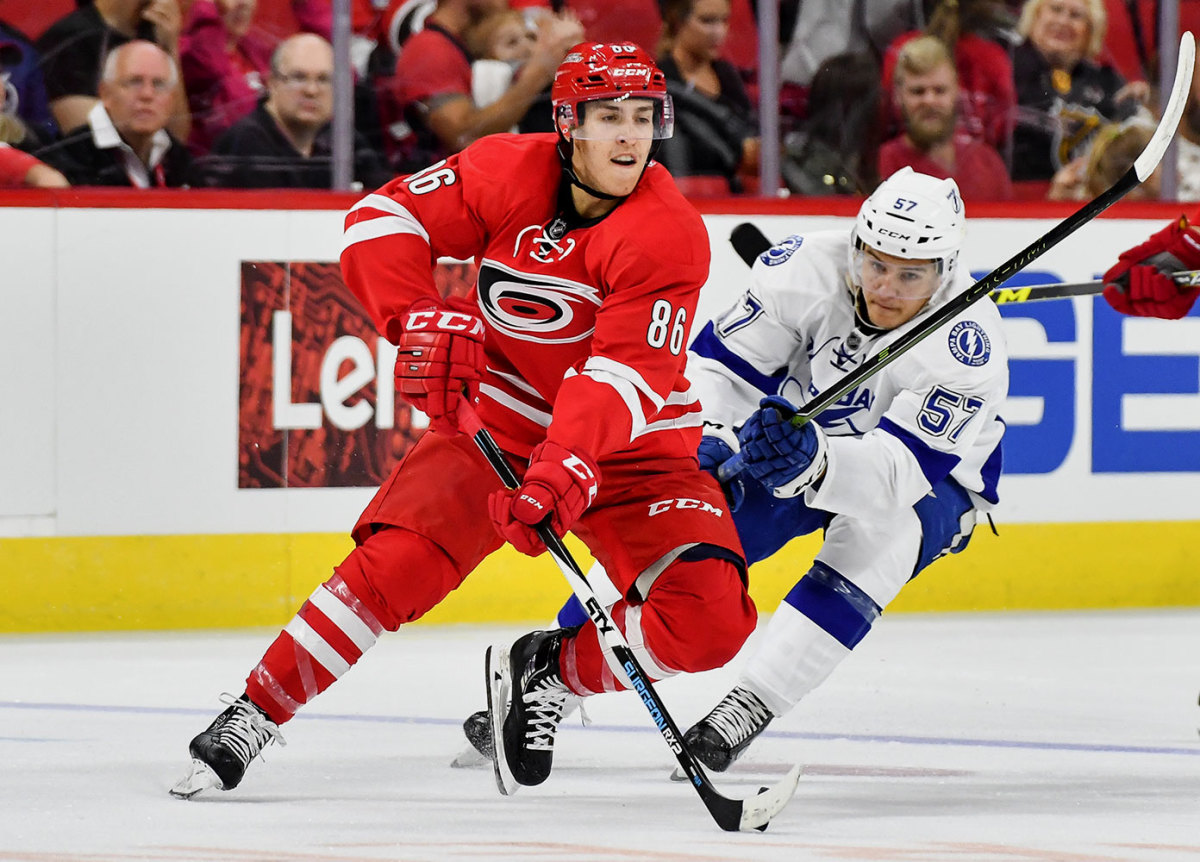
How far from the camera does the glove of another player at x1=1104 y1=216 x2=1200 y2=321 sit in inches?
142

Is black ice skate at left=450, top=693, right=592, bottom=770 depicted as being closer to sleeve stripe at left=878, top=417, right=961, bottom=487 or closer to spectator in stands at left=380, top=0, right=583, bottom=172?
sleeve stripe at left=878, top=417, right=961, bottom=487

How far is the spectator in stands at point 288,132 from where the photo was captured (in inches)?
183

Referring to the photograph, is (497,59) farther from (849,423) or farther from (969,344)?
(969,344)

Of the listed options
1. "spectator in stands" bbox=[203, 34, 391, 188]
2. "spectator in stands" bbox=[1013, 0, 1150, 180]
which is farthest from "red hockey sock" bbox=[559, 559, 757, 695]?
"spectator in stands" bbox=[1013, 0, 1150, 180]

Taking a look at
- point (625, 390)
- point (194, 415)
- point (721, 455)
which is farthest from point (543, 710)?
point (194, 415)

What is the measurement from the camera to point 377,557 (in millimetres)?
2760

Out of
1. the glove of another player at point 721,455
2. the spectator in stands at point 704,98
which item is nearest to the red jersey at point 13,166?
the spectator in stands at point 704,98

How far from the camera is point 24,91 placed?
445 centimetres

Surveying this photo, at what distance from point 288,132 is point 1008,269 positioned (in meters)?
2.28

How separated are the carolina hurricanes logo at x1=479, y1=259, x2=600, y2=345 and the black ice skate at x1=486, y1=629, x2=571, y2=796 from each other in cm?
47

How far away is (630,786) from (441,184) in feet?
3.30

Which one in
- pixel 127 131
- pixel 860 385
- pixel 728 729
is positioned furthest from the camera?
pixel 127 131

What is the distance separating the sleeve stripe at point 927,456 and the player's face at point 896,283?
218 mm

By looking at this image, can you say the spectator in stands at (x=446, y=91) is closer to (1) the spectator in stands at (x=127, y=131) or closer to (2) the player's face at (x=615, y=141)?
(1) the spectator in stands at (x=127, y=131)
